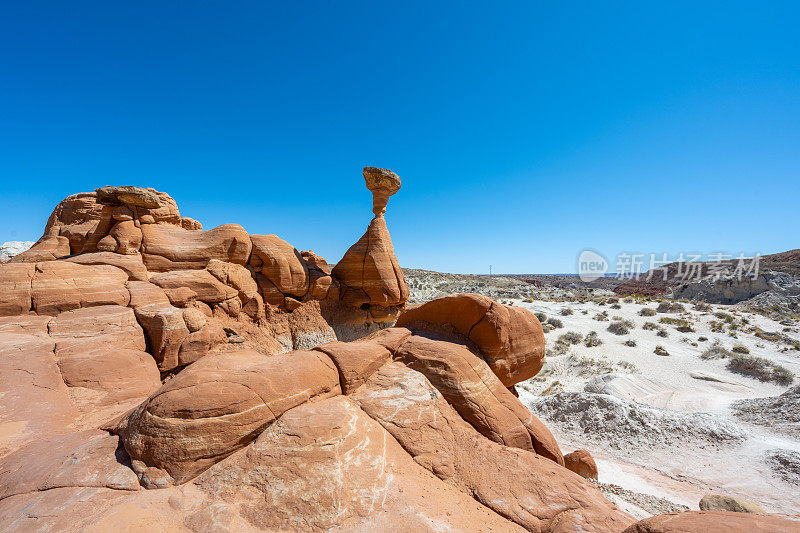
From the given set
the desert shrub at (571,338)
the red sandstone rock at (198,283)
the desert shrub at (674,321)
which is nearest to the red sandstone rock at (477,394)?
the red sandstone rock at (198,283)

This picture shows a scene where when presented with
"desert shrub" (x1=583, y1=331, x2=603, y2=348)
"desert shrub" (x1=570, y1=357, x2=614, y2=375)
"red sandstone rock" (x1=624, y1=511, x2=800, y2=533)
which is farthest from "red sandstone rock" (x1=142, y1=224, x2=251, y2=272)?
"desert shrub" (x1=583, y1=331, x2=603, y2=348)

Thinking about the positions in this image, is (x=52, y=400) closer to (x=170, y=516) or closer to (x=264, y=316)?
(x=170, y=516)

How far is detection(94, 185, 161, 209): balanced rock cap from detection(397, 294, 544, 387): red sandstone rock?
30.0 feet

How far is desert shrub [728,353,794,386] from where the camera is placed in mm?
13215

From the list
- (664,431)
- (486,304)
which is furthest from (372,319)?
(664,431)

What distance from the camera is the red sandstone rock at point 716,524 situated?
99.1 inches

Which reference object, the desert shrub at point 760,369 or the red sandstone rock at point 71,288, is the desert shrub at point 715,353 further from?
the red sandstone rock at point 71,288

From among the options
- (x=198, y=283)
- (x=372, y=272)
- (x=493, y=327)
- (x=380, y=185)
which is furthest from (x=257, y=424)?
(x=380, y=185)

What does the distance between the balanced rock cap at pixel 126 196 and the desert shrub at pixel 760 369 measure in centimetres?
2466

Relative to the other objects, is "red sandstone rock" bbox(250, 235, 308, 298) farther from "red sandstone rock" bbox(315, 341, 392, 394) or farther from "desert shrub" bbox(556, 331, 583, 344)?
"desert shrub" bbox(556, 331, 583, 344)

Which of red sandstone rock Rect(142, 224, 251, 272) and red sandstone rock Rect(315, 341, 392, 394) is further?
red sandstone rock Rect(142, 224, 251, 272)

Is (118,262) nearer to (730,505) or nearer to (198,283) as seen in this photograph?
(198,283)

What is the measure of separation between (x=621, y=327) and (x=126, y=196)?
87.3ft

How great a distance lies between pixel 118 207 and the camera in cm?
984
